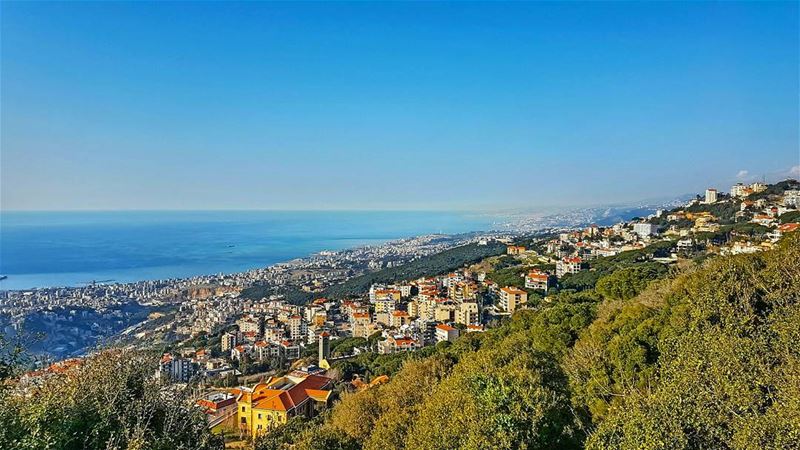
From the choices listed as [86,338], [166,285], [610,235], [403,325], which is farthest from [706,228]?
[166,285]

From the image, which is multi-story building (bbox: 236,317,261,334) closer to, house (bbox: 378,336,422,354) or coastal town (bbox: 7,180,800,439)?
coastal town (bbox: 7,180,800,439)

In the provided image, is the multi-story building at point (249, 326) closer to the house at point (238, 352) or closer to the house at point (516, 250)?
the house at point (238, 352)

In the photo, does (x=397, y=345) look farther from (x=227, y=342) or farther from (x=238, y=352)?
(x=227, y=342)

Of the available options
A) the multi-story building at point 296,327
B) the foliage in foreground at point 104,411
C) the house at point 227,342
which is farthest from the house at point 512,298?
the foliage in foreground at point 104,411

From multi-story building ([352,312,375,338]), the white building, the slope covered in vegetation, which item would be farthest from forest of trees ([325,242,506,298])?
the slope covered in vegetation

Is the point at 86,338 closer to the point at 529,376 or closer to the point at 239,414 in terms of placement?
the point at 239,414

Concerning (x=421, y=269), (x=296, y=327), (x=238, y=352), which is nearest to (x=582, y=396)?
(x=238, y=352)
